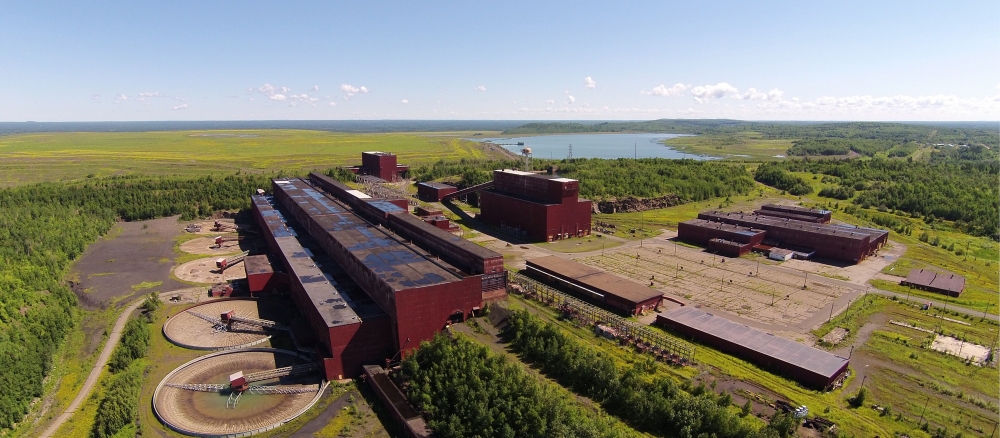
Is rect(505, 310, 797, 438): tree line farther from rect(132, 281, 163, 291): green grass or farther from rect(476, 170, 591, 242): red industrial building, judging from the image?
rect(132, 281, 163, 291): green grass

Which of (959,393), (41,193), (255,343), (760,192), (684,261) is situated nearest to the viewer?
(959,393)

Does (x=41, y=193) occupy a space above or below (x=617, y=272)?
above

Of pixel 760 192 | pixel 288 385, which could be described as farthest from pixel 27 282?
pixel 760 192

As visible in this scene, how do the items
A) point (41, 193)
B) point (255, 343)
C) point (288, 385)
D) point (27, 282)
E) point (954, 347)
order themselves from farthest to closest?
point (41, 193), point (27, 282), point (255, 343), point (954, 347), point (288, 385)

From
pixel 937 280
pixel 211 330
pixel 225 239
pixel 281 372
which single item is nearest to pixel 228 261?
pixel 225 239

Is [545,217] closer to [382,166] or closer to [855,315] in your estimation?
[855,315]

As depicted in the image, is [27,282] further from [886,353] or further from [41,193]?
[886,353]

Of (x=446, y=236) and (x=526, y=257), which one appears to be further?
(x=526, y=257)

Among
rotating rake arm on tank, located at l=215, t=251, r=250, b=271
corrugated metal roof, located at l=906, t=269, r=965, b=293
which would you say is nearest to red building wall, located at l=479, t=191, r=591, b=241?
rotating rake arm on tank, located at l=215, t=251, r=250, b=271
